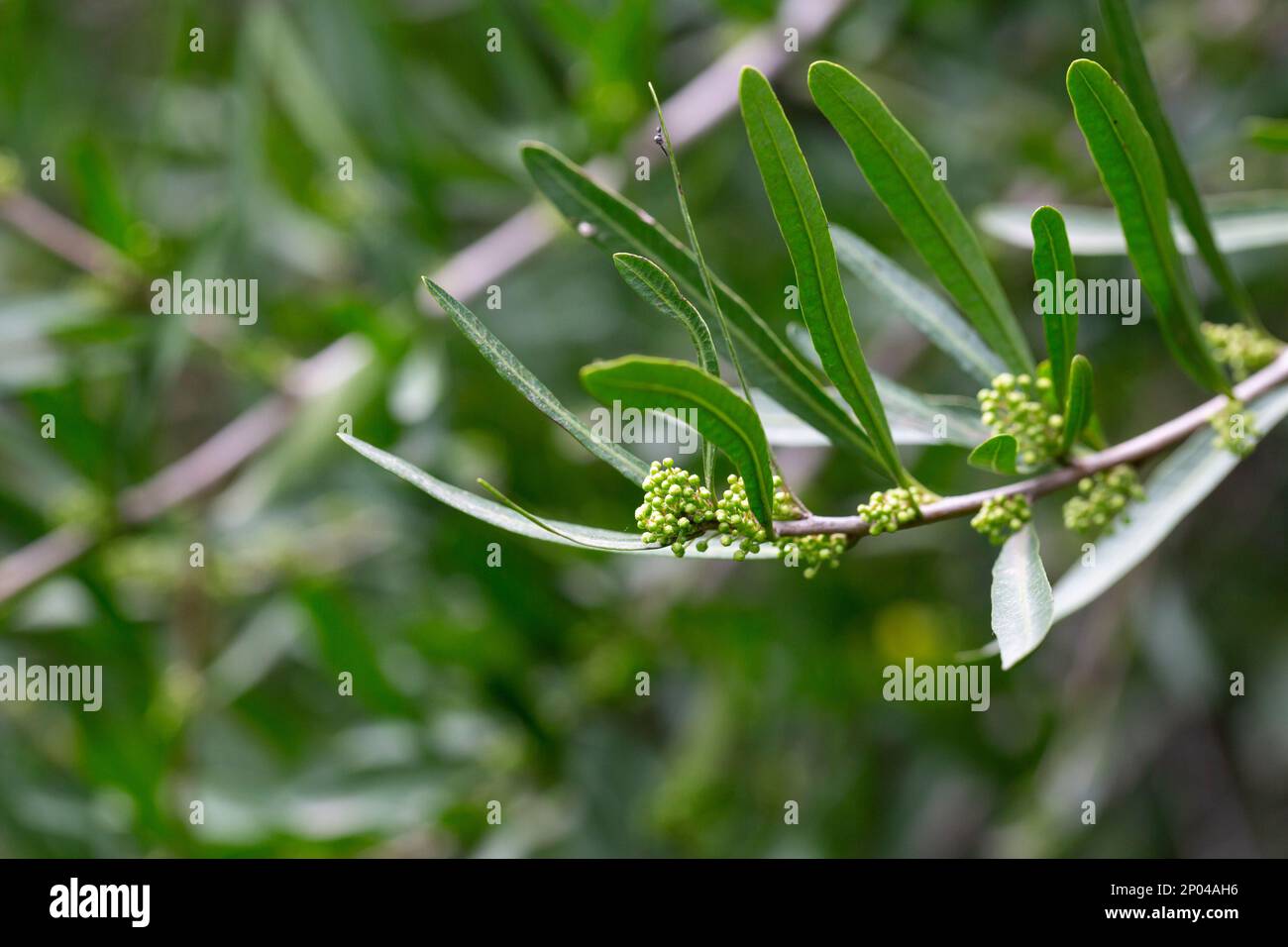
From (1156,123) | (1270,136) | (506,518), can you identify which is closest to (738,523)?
(506,518)

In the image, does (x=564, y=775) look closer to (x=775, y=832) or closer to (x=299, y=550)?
(x=775, y=832)

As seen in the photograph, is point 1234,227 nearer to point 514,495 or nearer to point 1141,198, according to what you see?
point 1141,198

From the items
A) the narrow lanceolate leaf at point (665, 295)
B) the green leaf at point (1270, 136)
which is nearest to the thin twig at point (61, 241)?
the narrow lanceolate leaf at point (665, 295)

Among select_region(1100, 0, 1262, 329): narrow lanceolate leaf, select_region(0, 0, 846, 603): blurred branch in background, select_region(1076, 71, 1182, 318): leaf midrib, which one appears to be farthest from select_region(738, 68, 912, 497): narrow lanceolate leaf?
select_region(0, 0, 846, 603): blurred branch in background

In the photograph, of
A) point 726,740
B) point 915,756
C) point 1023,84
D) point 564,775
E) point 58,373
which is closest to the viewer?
point 58,373

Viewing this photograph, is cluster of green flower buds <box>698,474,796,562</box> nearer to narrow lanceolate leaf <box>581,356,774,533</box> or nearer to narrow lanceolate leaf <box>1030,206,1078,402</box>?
narrow lanceolate leaf <box>581,356,774,533</box>

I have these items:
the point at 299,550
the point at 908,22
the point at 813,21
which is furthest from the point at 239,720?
the point at 908,22

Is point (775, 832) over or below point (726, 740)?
below

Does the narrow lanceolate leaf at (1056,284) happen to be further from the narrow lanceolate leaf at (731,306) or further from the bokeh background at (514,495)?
the bokeh background at (514,495)
